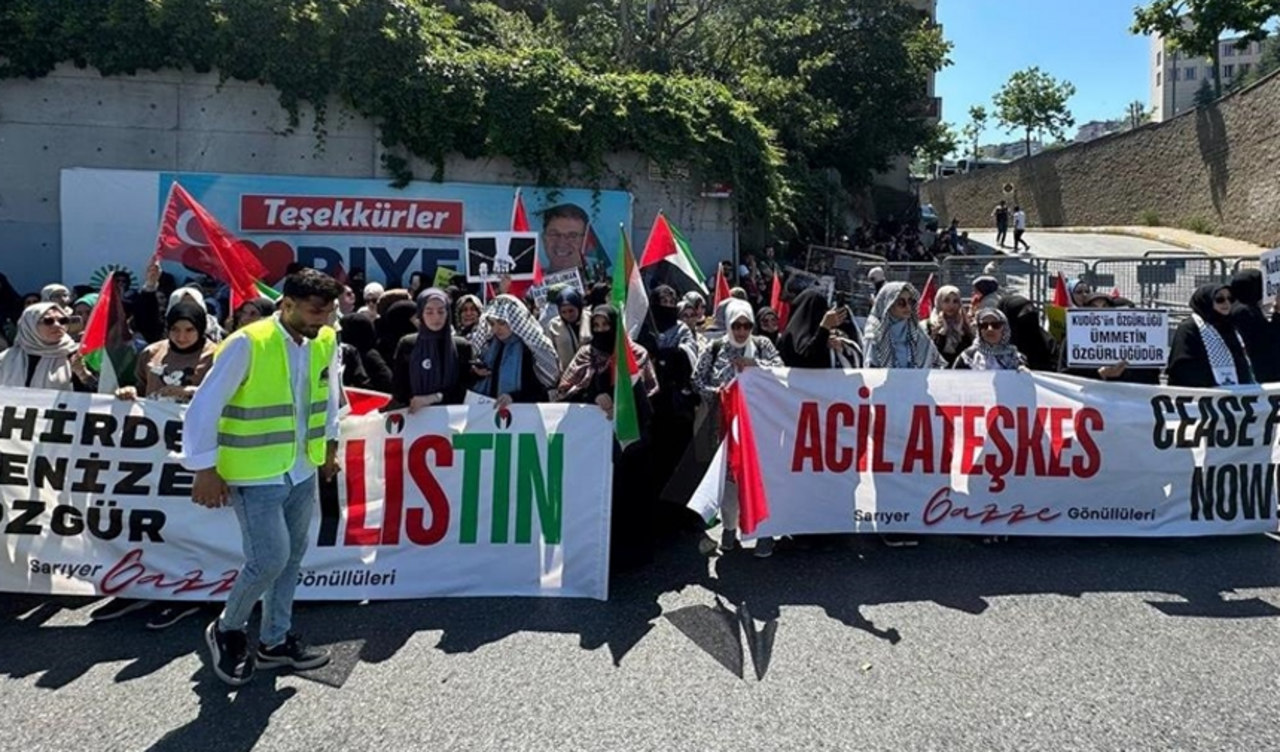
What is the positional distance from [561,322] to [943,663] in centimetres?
397

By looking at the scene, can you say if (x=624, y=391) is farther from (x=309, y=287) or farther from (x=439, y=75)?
(x=439, y=75)

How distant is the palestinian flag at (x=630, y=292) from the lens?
18.9 feet

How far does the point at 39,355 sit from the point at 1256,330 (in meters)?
8.40

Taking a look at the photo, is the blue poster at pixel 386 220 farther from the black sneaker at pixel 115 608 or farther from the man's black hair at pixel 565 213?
the black sneaker at pixel 115 608

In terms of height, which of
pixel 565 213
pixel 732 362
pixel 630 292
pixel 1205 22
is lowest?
pixel 732 362

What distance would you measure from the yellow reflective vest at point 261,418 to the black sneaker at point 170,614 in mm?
1417

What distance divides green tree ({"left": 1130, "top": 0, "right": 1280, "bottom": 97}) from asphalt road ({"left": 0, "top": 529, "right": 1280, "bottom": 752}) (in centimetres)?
4040

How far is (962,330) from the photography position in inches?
280

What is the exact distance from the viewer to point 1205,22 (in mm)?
36188

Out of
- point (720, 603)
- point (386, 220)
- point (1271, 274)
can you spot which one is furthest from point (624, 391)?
point (386, 220)

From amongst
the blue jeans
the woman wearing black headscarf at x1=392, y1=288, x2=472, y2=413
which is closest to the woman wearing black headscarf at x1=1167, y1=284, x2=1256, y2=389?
the woman wearing black headscarf at x1=392, y1=288, x2=472, y2=413

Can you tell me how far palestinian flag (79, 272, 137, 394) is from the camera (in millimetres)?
5117

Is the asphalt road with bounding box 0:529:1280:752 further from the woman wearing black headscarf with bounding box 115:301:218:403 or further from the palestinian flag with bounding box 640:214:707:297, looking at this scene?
the palestinian flag with bounding box 640:214:707:297

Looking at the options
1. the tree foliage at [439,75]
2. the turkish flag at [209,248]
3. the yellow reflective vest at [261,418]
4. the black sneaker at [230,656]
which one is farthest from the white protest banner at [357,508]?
the tree foliage at [439,75]
